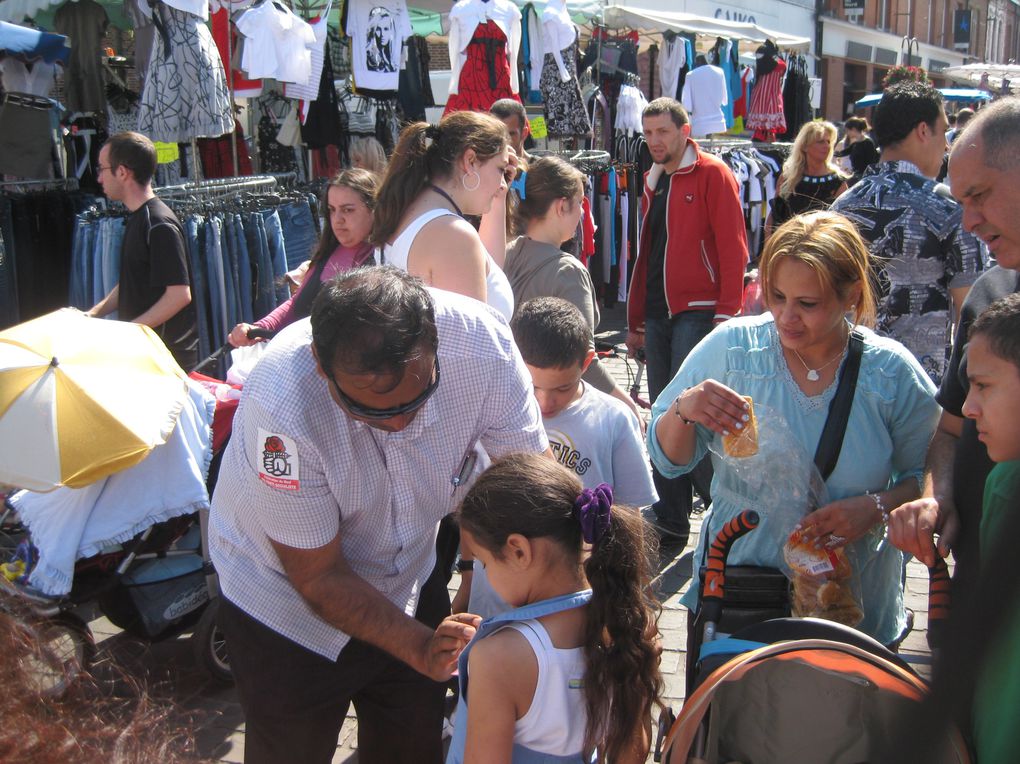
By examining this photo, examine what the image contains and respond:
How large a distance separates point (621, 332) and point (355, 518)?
7.93 m

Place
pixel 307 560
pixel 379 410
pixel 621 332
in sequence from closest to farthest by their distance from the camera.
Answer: pixel 379 410
pixel 307 560
pixel 621 332

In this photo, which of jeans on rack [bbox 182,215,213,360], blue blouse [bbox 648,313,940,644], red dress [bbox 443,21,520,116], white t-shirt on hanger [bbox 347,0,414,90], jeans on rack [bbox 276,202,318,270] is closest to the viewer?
blue blouse [bbox 648,313,940,644]

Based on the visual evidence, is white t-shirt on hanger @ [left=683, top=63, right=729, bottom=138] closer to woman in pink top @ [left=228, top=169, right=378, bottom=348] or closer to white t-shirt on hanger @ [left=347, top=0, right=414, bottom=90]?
white t-shirt on hanger @ [left=347, top=0, right=414, bottom=90]

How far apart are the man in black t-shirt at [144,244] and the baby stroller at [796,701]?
12.7 feet

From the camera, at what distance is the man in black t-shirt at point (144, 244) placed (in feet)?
15.9

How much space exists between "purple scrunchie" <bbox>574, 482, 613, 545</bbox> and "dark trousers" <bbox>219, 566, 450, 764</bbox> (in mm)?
717

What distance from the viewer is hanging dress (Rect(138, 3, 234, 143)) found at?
607cm

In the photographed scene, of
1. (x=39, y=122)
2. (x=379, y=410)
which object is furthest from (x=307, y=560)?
(x=39, y=122)

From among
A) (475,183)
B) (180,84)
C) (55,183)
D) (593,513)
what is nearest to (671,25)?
(180,84)

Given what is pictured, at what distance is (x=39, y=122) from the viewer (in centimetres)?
645

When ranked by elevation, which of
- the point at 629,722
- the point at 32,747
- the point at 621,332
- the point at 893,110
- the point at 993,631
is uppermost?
the point at 893,110

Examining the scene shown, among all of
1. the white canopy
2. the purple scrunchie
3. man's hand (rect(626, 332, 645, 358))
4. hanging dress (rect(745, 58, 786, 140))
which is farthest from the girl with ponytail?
the white canopy

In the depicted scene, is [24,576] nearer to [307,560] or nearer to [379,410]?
[307,560]

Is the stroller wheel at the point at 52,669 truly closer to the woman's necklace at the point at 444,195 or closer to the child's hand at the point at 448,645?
the child's hand at the point at 448,645
